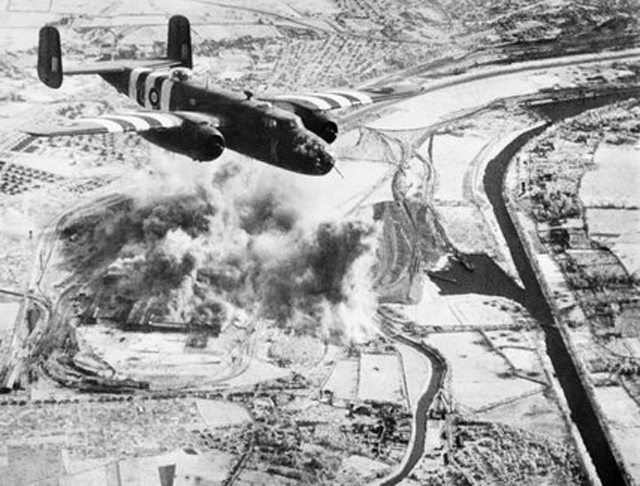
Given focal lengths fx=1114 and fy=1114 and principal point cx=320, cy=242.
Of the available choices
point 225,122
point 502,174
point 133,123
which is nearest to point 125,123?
point 133,123

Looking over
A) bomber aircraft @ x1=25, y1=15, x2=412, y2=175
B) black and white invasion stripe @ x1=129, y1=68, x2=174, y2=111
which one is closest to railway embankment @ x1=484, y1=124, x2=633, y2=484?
bomber aircraft @ x1=25, y1=15, x2=412, y2=175

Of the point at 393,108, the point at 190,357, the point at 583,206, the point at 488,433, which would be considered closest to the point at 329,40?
the point at 393,108

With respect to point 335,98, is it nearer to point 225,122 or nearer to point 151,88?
point 225,122

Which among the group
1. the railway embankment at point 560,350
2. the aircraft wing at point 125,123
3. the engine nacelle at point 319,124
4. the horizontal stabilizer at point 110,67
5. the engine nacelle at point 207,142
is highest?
the horizontal stabilizer at point 110,67

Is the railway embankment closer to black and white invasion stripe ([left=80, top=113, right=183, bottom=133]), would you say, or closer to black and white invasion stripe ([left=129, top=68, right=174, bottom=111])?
black and white invasion stripe ([left=80, top=113, right=183, bottom=133])

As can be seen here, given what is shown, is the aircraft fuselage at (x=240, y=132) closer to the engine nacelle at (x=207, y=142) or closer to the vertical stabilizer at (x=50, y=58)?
the engine nacelle at (x=207, y=142)

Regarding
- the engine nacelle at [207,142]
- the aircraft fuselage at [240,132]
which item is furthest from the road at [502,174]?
the engine nacelle at [207,142]
